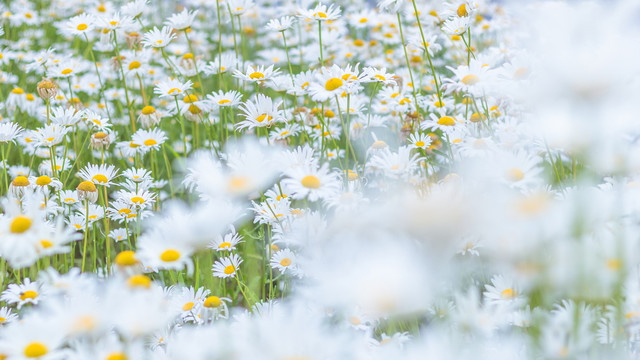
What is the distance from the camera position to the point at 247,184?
23.4 inches

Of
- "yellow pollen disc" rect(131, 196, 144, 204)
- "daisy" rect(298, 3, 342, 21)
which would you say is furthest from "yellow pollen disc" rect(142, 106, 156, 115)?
"daisy" rect(298, 3, 342, 21)

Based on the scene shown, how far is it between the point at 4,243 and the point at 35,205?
0.23ft

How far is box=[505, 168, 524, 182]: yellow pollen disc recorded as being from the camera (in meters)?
0.81

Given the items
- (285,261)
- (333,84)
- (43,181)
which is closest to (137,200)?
(43,181)

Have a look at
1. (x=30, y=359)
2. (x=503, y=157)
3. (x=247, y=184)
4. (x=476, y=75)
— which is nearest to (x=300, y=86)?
(x=476, y=75)

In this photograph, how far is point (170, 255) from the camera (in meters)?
0.72

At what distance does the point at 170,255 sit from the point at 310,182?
24 centimetres

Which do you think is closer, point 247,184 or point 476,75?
point 247,184

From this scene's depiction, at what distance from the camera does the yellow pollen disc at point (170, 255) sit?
0.71 m

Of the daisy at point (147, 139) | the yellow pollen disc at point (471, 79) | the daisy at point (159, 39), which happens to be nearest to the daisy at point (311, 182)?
the yellow pollen disc at point (471, 79)

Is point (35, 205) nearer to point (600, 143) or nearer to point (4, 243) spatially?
point (4, 243)

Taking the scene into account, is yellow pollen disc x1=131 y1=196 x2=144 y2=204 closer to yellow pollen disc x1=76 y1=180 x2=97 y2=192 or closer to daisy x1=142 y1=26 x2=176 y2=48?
yellow pollen disc x1=76 y1=180 x2=97 y2=192

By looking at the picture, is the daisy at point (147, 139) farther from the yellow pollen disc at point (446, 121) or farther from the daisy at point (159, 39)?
the yellow pollen disc at point (446, 121)

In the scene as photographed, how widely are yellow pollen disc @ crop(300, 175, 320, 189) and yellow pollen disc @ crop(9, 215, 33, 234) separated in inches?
15.4
